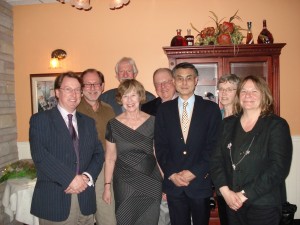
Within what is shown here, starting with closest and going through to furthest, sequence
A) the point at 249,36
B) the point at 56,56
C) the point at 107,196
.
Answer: the point at 107,196
the point at 249,36
the point at 56,56

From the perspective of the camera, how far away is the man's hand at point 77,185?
180 cm

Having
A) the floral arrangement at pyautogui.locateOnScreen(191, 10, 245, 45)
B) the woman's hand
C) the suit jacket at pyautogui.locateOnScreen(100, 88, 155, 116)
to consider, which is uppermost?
the floral arrangement at pyautogui.locateOnScreen(191, 10, 245, 45)

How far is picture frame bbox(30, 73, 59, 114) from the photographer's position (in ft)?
11.9

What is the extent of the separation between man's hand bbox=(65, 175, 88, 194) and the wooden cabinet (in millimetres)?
1702

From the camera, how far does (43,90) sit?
11.9 ft

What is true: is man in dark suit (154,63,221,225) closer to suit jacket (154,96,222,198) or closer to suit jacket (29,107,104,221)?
suit jacket (154,96,222,198)

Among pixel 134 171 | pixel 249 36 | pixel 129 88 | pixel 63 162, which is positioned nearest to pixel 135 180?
pixel 134 171

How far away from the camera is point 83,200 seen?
188cm

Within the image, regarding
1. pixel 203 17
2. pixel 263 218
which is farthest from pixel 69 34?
pixel 263 218

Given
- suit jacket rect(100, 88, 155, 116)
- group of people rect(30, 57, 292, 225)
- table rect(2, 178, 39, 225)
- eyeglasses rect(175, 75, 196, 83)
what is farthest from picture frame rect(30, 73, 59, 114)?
eyeglasses rect(175, 75, 196, 83)

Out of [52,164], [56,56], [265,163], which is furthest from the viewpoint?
[56,56]

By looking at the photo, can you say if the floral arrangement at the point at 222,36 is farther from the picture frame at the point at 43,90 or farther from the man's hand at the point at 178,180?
the picture frame at the point at 43,90

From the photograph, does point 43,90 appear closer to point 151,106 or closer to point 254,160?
point 151,106

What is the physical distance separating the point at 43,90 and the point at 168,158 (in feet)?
7.77
